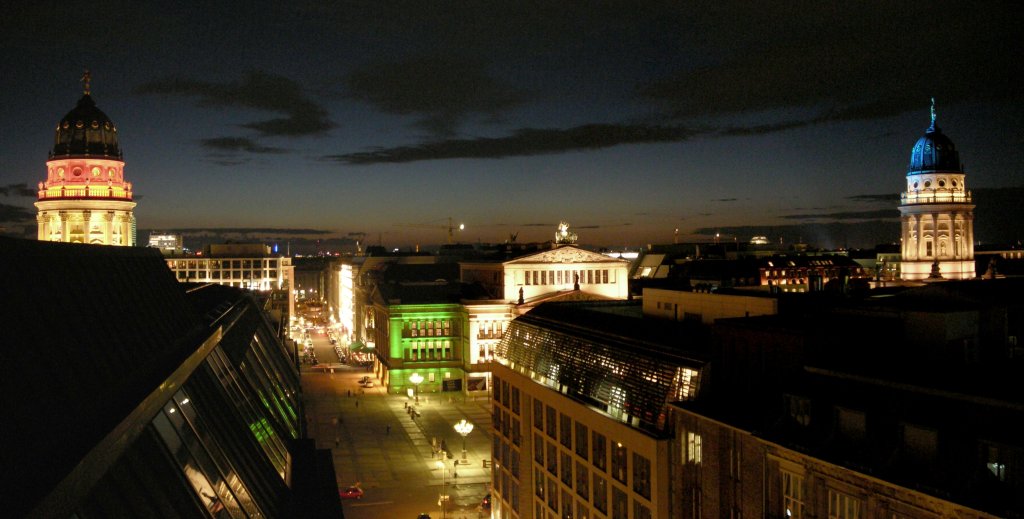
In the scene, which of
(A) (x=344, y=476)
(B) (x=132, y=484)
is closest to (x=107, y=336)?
(B) (x=132, y=484)

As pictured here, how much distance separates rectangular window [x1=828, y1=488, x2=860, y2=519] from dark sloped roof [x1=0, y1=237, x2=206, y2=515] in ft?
60.0

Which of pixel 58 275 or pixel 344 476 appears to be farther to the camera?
pixel 344 476

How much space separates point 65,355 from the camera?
13641 mm

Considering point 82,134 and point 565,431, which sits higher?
Result: point 82,134

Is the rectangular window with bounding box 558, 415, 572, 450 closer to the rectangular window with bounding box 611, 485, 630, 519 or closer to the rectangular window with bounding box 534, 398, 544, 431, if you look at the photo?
the rectangular window with bounding box 534, 398, 544, 431

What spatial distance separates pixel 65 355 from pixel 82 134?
384 feet

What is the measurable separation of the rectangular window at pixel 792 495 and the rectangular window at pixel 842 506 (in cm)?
132

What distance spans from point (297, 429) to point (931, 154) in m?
114

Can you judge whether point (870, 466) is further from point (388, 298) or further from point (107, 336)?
point (388, 298)

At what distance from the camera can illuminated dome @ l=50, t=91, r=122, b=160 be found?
115m

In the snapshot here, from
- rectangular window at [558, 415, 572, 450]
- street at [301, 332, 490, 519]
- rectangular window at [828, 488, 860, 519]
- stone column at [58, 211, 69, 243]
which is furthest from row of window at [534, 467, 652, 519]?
stone column at [58, 211, 69, 243]

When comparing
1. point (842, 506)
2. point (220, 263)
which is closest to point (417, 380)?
point (842, 506)

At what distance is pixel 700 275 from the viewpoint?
140250mm

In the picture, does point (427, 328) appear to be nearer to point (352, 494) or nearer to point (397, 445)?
point (397, 445)
